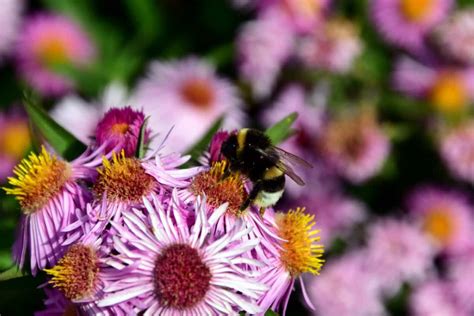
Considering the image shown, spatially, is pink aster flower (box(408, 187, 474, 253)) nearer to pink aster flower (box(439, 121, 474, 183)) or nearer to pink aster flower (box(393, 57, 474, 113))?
pink aster flower (box(439, 121, 474, 183))

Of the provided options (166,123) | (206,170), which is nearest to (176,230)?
(206,170)

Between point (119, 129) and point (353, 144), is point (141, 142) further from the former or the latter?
point (353, 144)

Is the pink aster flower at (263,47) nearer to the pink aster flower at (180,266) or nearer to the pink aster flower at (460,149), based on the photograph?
the pink aster flower at (460,149)

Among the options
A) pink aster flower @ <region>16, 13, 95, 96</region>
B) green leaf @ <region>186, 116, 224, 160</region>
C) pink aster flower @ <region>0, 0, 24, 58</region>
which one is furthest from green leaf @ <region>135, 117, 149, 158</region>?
pink aster flower @ <region>0, 0, 24, 58</region>

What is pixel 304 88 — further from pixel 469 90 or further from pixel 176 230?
pixel 176 230

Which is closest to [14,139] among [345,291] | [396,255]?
[345,291]

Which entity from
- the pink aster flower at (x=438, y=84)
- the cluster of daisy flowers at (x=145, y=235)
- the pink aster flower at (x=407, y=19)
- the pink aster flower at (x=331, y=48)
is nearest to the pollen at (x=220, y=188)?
the cluster of daisy flowers at (x=145, y=235)
